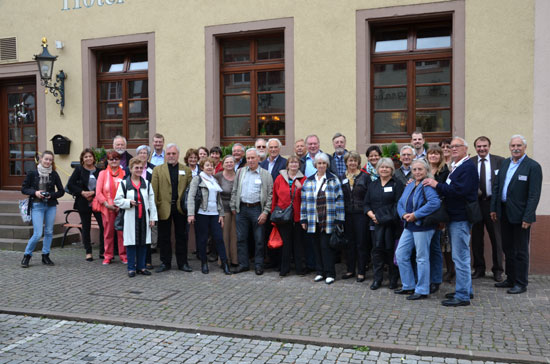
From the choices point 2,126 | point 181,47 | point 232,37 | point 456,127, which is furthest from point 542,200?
point 2,126

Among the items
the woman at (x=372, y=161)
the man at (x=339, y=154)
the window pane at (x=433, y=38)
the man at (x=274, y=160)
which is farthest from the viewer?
the window pane at (x=433, y=38)

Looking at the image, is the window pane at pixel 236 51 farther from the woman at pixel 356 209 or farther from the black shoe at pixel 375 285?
the black shoe at pixel 375 285

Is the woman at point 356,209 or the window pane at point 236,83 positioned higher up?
the window pane at point 236,83

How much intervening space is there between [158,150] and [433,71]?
4.89 meters

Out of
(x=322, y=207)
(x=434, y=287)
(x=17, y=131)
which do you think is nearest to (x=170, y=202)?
(x=322, y=207)

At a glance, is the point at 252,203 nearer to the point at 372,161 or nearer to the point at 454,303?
the point at 372,161

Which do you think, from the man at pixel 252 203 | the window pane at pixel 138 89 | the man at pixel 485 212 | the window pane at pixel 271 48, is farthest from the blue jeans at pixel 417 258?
the window pane at pixel 138 89

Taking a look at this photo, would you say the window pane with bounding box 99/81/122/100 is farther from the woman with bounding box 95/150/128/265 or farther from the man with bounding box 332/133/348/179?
the man with bounding box 332/133/348/179

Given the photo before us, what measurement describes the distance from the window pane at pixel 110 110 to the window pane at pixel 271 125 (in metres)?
3.20

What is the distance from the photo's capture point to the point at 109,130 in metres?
11.6

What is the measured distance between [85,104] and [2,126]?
2572 millimetres

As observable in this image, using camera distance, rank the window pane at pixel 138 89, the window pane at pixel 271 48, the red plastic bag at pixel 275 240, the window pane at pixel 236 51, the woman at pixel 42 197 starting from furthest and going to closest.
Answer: the window pane at pixel 138 89 < the window pane at pixel 236 51 < the window pane at pixel 271 48 < the woman at pixel 42 197 < the red plastic bag at pixel 275 240

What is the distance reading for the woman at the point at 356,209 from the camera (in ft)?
24.9

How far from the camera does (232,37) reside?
10422mm
